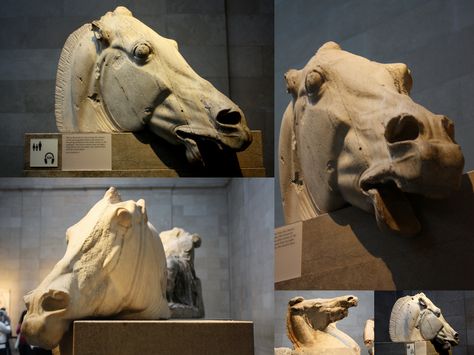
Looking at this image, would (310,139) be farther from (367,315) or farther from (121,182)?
(121,182)

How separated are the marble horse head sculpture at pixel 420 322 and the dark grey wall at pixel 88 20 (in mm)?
2868

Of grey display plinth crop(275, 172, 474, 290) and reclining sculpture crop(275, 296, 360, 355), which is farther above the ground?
grey display plinth crop(275, 172, 474, 290)

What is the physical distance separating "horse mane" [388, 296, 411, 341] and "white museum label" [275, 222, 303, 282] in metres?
0.55

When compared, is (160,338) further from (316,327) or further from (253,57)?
(253,57)

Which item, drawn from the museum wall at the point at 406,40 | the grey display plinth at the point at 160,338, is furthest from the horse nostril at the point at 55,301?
the museum wall at the point at 406,40

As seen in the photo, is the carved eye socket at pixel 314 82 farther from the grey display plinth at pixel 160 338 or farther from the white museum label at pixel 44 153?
the white museum label at pixel 44 153

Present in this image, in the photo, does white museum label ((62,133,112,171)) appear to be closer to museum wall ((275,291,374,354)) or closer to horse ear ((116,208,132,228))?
horse ear ((116,208,132,228))

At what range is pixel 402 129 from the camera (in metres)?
3.10

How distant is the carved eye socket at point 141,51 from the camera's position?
179 inches

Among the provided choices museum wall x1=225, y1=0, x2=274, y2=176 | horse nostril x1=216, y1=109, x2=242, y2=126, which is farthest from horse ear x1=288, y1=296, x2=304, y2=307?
museum wall x1=225, y1=0, x2=274, y2=176

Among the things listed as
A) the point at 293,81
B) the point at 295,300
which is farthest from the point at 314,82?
the point at 295,300

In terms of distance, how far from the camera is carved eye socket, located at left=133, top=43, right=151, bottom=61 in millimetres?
4539

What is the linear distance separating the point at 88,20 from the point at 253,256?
76.7 inches

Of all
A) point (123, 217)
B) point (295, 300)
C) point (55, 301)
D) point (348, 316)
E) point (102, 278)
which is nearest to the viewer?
point (55, 301)
